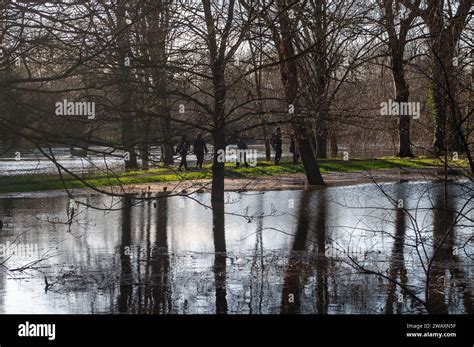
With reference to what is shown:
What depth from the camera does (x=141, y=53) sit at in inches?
495

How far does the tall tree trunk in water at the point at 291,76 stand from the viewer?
619 inches

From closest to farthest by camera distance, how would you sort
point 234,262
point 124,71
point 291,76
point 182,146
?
point 124,71, point 182,146, point 234,262, point 291,76

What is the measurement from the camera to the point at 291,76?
2425 cm

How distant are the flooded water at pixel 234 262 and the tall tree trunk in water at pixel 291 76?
2759mm

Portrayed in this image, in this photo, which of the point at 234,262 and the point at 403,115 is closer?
the point at 234,262

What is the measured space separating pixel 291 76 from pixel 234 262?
391 inches

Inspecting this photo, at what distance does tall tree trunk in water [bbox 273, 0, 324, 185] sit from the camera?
51.6ft

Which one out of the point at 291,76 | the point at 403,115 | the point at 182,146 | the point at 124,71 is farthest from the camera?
the point at 403,115

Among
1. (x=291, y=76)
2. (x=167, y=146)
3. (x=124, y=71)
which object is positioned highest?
(x=291, y=76)

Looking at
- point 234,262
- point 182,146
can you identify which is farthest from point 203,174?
point 182,146

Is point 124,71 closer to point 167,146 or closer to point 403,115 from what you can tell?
point 167,146

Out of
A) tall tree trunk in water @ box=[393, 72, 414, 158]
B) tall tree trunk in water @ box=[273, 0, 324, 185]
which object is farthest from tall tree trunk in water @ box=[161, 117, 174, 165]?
tall tree trunk in water @ box=[393, 72, 414, 158]

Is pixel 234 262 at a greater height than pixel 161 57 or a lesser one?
lesser

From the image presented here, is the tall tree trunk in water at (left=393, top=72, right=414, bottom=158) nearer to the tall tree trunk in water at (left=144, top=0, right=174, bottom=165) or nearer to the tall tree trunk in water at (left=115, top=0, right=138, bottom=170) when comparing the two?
the tall tree trunk in water at (left=144, top=0, right=174, bottom=165)
